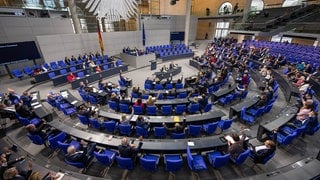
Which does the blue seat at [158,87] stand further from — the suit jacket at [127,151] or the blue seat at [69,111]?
the suit jacket at [127,151]

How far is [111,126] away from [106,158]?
2077 mm

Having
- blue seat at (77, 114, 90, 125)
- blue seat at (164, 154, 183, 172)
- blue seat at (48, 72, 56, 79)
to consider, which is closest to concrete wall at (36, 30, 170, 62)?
blue seat at (48, 72, 56, 79)

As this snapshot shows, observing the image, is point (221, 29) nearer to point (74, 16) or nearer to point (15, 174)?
point (74, 16)

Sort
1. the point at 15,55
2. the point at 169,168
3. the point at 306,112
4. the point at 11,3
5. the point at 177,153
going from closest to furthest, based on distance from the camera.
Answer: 1. the point at 169,168
2. the point at 177,153
3. the point at 306,112
4. the point at 15,55
5. the point at 11,3

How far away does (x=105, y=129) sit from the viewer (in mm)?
7555

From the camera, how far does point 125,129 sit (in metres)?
6.75

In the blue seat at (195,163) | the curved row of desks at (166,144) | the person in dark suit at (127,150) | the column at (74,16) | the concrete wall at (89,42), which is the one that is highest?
the column at (74,16)

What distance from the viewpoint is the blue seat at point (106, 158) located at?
505 centimetres

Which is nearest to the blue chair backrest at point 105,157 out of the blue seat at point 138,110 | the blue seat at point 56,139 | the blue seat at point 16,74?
the blue seat at point 56,139

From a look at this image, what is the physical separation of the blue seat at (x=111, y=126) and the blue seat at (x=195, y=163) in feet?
10.9

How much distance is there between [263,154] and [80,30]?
61.1 ft

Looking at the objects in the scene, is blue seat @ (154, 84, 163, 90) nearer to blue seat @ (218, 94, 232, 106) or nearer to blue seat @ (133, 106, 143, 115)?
blue seat @ (133, 106, 143, 115)

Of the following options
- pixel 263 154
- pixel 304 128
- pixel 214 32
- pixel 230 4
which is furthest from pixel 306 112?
pixel 214 32

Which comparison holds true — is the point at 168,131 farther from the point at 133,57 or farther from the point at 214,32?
the point at 214,32
